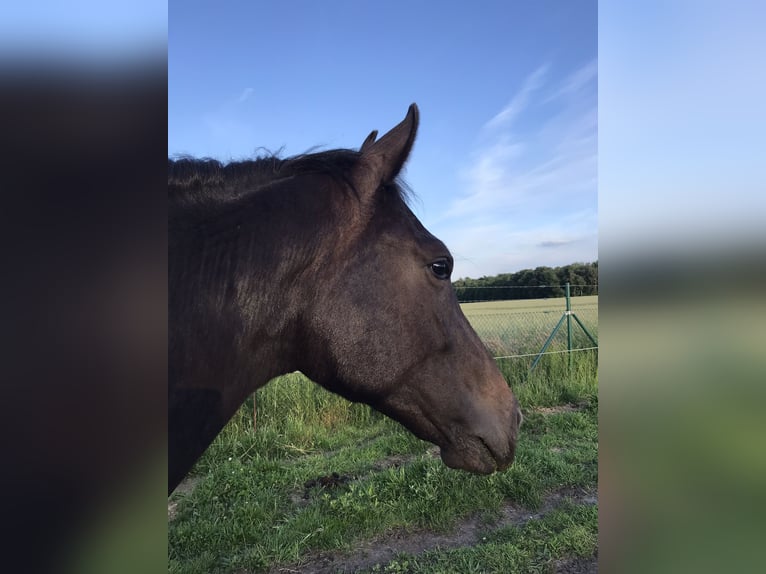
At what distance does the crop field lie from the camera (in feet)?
10.2

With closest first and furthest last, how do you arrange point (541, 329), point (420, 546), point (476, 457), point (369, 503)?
point (476, 457) < point (420, 546) < point (369, 503) < point (541, 329)

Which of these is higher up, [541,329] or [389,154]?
[389,154]

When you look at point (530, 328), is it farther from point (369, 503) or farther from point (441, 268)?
point (441, 268)

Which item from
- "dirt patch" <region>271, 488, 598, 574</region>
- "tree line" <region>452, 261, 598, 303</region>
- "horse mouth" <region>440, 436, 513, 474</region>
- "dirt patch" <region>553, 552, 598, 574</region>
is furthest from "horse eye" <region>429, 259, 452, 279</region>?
"tree line" <region>452, 261, 598, 303</region>

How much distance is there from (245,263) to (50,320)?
95 centimetres

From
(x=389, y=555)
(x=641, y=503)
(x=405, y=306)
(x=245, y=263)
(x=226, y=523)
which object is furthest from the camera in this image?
(x=226, y=523)

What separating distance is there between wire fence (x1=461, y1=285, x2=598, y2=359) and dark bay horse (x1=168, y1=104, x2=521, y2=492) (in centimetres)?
647

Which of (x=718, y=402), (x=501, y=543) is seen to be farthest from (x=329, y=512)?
(x=718, y=402)

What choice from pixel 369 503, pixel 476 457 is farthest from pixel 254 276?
pixel 369 503

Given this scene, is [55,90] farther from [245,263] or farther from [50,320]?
[245,263]

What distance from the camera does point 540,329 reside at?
8828 mm

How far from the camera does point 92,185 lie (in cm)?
64

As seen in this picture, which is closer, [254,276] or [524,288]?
[254,276]

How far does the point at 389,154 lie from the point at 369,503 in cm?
323
